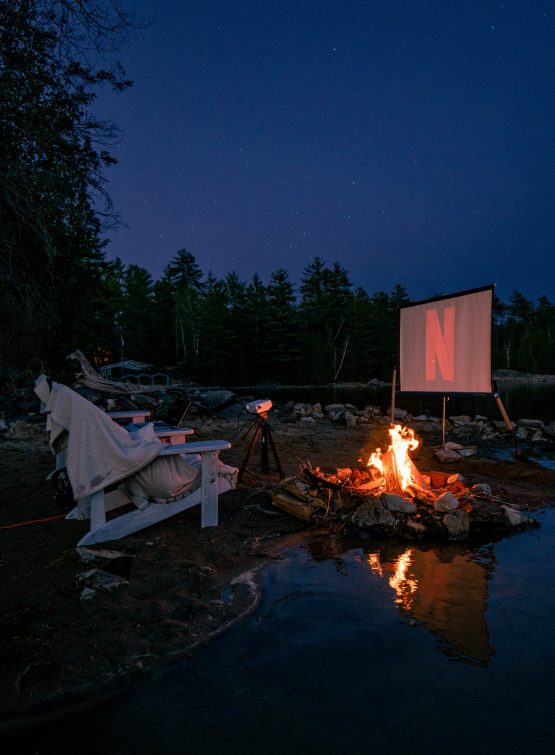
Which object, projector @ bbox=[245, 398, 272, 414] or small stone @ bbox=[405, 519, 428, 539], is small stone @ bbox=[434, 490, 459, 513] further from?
projector @ bbox=[245, 398, 272, 414]

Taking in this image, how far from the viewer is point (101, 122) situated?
6570mm

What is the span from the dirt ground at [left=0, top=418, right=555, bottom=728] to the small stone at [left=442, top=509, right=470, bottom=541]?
65.5 inches

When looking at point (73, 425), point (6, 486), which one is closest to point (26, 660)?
point (73, 425)

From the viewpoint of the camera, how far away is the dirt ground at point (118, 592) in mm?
2445

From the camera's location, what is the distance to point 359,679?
2.56 meters

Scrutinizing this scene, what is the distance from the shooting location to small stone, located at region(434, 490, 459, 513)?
511cm

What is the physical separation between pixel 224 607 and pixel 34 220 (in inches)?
211

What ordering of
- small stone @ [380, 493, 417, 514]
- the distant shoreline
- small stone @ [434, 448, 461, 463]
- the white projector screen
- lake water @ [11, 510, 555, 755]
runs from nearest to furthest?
1. lake water @ [11, 510, 555, 755]
2. small stone @ [380, 493, 417, 514]
3. the white projector screen
4. small stone @ [434, 448, 461, 463]
5. the distant shoreline

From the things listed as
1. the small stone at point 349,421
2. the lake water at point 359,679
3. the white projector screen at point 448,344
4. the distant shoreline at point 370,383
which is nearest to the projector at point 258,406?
the lake water at point 359,679

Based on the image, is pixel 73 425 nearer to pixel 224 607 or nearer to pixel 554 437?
pixel 224 607

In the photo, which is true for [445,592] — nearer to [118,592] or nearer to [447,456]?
[118,592]

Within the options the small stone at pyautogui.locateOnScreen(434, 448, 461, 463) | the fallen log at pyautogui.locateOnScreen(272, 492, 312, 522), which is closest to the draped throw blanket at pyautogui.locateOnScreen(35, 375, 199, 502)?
the fallen log at pyautogui.locateOnScreen(272, 492, 312, 522)

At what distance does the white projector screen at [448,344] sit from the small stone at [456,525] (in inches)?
128

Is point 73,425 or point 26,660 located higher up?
point 73,425
